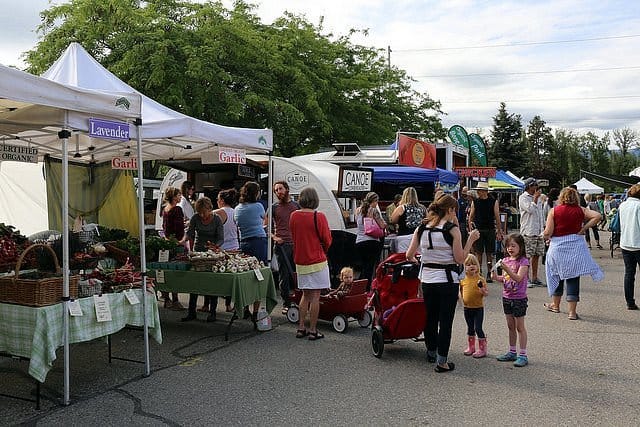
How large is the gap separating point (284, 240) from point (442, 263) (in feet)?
11.3

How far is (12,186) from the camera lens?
1633 cm

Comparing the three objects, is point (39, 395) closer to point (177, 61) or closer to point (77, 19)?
point (177, 61)

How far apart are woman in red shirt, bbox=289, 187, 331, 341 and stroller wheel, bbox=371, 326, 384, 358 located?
98 cm

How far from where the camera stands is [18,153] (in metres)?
8.16

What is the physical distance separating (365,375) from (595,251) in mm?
16289

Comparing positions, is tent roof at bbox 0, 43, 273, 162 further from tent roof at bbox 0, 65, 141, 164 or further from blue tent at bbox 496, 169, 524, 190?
blue tent at bbox 496, 169, 524, 190

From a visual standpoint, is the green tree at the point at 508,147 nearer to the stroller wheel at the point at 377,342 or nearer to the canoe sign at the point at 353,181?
the canoe sign at the point at 353,181

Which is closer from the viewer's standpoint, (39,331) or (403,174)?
(39,331)

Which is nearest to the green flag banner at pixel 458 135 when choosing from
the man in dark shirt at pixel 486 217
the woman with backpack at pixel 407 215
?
the man in dark shirt at pixel 486 217

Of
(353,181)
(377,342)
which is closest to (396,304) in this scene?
(377,342)

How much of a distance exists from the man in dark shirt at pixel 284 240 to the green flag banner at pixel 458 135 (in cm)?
1668

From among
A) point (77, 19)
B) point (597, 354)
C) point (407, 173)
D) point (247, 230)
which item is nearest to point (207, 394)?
point (247, 230)

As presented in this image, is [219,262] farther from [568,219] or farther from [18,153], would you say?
[568,219]

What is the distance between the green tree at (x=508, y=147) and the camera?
2279 inches
